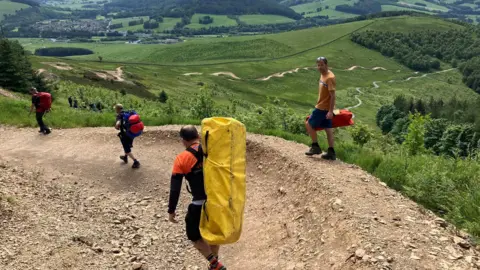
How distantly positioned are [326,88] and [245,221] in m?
4.51

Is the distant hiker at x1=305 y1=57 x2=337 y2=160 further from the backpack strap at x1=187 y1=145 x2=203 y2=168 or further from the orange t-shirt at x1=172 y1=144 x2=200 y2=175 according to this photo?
the orange t-shirt at x1=172 y1=144 x2=200 y2=175

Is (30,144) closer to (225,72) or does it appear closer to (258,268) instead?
(258,268)

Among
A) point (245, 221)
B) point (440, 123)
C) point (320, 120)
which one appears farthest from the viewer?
point (440, 123)

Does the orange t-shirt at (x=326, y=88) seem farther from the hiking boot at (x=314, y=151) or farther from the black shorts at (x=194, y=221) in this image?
the black shorts at (x=194, y=221)

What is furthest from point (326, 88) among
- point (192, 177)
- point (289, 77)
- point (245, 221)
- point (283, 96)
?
point (289, 77)

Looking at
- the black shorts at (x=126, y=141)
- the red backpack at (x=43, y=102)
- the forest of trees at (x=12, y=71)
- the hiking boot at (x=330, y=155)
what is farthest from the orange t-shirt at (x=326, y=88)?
the forest of trees at (x=12, y=71)

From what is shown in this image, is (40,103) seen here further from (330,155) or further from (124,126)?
(330,155)

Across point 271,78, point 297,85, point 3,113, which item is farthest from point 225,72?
point 3,113

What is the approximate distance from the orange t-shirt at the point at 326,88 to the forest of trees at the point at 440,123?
54.0 m

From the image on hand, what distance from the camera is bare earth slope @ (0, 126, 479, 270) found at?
8000 millimetres

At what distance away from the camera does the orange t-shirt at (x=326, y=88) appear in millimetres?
11609

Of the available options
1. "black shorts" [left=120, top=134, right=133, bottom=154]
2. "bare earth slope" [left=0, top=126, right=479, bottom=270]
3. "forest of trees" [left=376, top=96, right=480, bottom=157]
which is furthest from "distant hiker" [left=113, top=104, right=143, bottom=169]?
"forest of trees" [left=376, top=96, right=480, bottom=157]

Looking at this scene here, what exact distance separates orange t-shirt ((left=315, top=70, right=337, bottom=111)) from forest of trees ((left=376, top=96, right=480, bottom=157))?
5399cm

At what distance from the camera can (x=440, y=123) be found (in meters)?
76.1
